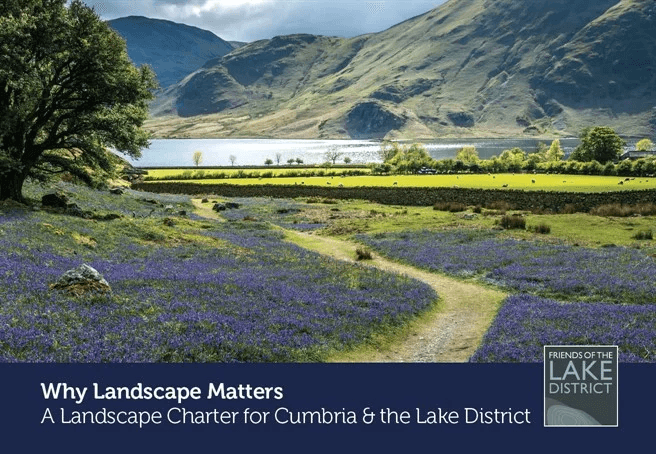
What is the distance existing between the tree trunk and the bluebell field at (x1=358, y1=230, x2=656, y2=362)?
2700 cm

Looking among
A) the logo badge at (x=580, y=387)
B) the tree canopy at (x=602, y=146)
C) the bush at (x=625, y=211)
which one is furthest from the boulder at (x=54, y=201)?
the tree canopy at (x=602, y=146)

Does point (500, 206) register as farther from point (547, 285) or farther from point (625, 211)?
point (547, 285)

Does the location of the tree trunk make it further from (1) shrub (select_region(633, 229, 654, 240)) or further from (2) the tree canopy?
(2) the tree canopy

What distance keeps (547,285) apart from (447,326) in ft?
28.4

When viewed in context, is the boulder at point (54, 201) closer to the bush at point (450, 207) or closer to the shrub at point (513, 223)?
the shrub at point (513, 223)

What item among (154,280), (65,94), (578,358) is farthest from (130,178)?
(578,358)

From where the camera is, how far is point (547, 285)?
25172mm

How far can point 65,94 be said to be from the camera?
1373 inches

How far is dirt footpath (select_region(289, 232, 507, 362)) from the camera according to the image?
52.3ft

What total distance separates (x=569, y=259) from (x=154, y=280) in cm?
2507

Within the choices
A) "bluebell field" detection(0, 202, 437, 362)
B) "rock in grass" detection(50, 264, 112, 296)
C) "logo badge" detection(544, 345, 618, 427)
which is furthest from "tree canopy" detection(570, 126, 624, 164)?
"rock in grass" detection(50, 264, 112, 296)

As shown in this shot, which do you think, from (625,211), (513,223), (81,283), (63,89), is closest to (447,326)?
(81,283)

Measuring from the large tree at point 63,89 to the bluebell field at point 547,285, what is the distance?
73.7 feet

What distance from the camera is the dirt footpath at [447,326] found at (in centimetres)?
1595
